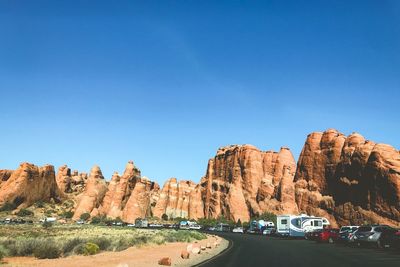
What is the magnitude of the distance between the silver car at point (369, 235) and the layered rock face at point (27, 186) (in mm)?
129924

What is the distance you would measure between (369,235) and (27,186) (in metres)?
135

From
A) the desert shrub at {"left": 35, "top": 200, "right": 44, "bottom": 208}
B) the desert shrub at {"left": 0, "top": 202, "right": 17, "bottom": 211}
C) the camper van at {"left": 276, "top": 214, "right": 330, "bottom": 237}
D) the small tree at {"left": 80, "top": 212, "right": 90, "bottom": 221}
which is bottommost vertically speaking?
the camper van at {"left": 276, "top": 214, "right": 330, "bottom": 237}

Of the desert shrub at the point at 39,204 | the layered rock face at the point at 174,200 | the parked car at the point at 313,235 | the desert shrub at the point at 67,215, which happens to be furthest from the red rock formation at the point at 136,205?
the parked car at the point at 313,235

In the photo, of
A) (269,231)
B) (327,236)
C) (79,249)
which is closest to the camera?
(79,249)

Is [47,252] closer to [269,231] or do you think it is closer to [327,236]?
[327,236]

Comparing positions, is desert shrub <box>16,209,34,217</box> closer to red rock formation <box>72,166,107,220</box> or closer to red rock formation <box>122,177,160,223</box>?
red rock formation <box>72,166,107,220</box>

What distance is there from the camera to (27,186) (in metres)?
149

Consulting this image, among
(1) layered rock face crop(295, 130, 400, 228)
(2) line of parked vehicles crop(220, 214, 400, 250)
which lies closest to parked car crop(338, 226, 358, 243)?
(2) line of parked vehicles crop(220, 214, 400, 250)

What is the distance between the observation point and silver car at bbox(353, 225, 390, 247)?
34000 mm

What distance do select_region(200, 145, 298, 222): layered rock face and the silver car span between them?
66362 millimetres

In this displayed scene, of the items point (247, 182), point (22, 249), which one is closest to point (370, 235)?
point (22, 249)

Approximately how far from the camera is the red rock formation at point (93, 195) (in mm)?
141750

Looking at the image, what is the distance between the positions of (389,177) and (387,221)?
269 inches

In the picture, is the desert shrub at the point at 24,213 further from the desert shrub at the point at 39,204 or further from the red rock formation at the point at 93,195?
the red rock formation at the point at 93,195
